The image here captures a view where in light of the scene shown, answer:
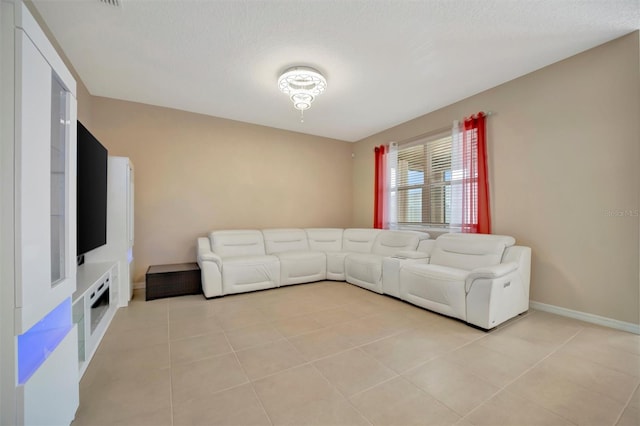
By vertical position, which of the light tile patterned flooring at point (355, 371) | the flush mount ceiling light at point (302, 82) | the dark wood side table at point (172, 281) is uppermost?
the flush mount ceiling light at point (302, 82)

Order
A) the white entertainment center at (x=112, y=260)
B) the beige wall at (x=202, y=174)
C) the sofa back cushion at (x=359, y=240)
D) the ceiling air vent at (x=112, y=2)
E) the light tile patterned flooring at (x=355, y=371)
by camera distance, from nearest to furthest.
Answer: the light tile patterned flooring at (x=355, y=371) < the ceiling air vent at (x=112, y=2) < the white entertainment center at (x=112, y=260) < the beige wall at (x=202, y=174) < the sofa back cushion at (x=359, y=240)

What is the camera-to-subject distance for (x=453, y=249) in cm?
348

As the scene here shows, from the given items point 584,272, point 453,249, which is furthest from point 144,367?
point 584,272

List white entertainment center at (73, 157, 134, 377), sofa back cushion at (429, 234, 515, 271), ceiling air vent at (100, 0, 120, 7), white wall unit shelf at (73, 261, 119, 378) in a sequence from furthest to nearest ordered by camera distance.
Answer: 1. sofa back cushion at (429, 234, 515, 271)
2. white entertainment center at (73, 157, 134, 377)
3. ceiling air vent at (100, 0, 120, 7)
4. white wall unit shelf at (73, 261, 119, 378)

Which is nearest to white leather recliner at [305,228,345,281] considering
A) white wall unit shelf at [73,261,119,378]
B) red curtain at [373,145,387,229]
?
red curtain at [373,145,387,229]

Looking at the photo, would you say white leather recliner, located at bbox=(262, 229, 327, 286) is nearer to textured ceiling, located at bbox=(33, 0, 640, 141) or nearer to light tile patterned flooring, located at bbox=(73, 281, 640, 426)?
light tile patterned flooring, located at bbox=(73, 281, 640, 426)

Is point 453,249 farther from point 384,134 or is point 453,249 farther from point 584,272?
point 384,134

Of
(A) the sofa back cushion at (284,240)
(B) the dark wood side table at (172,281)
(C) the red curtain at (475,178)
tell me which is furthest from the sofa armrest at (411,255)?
(B) the dark wood side table at (172,281)

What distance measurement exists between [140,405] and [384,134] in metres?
5.12

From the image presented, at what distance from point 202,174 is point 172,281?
5.74 ft

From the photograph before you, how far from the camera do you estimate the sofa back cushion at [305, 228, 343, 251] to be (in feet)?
16.6

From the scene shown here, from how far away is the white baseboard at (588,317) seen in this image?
2.51 metres

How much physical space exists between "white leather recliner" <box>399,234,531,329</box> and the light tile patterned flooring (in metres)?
0.17

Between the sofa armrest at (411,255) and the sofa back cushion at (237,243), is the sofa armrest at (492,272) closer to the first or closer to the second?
the sofa armrest at (411,255)
